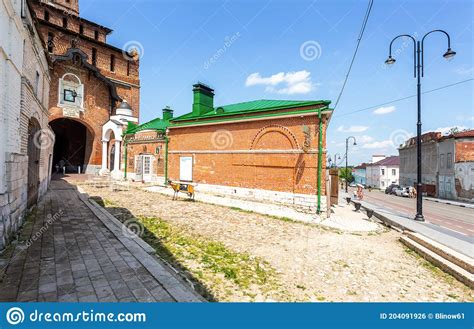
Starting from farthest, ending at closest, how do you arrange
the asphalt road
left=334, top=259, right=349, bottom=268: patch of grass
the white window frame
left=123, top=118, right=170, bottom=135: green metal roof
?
left=123, top=118, right=170, bottom=135: green metal roof < the white window frame < the asphalt road < left=334, top=259, right=349, bottom=268: patch of grass

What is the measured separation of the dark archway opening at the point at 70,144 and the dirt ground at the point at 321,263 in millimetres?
21703

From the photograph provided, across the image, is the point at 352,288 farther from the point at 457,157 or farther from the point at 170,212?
the point at 457,157

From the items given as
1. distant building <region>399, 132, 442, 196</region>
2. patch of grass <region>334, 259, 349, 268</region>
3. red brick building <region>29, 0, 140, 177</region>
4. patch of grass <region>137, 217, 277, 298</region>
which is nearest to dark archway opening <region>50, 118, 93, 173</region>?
red brick building <region>29, 0, 140, 177</region>

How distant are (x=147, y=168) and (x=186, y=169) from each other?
5.18 meters

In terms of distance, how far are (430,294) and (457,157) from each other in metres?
30.7

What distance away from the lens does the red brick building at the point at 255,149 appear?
11984 millimetres

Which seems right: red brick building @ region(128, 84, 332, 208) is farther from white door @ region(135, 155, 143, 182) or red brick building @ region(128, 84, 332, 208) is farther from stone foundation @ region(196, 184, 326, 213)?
white door @ region(135, 155, 143, 182)

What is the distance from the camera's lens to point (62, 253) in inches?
198

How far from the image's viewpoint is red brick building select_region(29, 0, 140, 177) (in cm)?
2280

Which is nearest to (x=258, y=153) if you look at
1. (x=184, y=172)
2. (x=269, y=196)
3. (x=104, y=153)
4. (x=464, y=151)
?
(x=269, y=196)

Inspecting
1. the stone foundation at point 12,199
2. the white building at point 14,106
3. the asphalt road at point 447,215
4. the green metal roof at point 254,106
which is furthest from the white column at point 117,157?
the asphalt road at point 447,215

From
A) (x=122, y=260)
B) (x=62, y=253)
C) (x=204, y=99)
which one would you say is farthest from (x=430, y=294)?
(x=204, y=99)

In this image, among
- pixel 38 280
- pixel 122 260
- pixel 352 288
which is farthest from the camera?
pixel 122 260

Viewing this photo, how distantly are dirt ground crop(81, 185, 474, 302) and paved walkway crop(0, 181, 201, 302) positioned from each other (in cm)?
89
